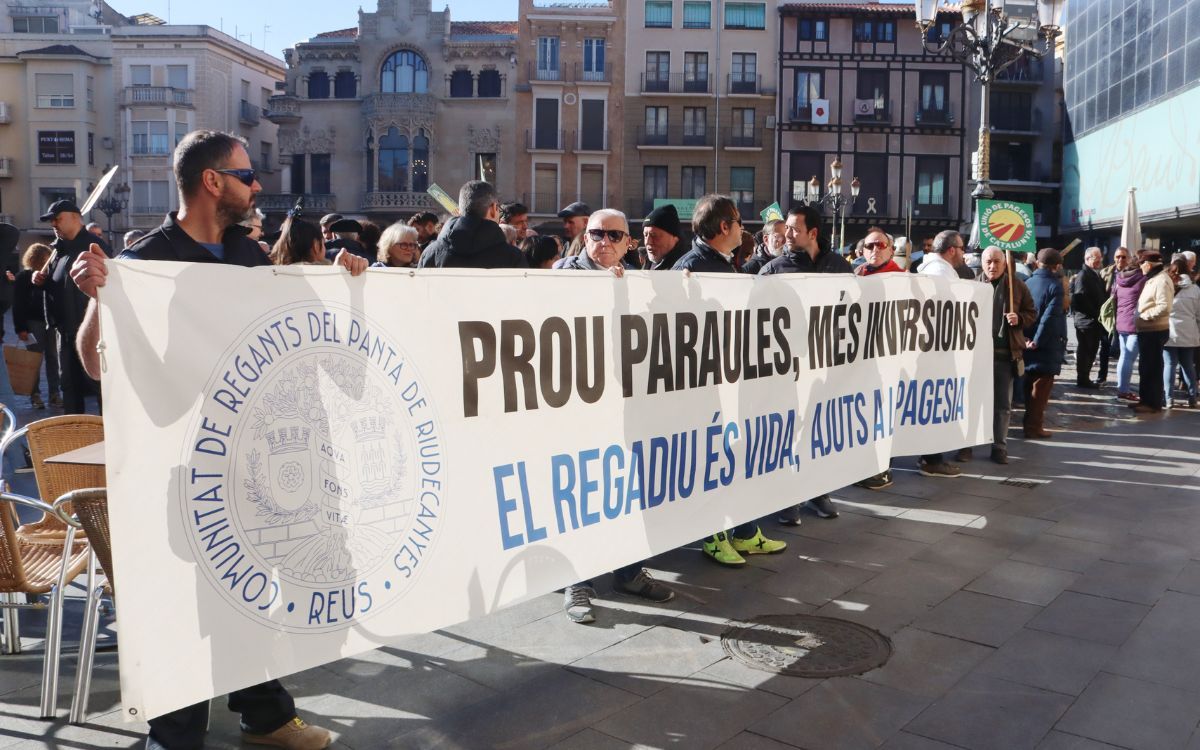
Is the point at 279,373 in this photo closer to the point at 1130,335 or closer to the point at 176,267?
the point at 176,267

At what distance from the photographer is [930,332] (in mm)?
6656

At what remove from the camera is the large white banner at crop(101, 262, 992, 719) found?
2818 millimetres

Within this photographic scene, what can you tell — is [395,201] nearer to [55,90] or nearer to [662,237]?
[55,90]

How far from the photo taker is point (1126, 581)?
5461mm

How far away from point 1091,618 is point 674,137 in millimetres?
41025

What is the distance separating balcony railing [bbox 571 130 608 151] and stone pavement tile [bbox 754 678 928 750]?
4175cm

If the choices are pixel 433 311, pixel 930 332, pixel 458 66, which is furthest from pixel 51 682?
pixel 458 66

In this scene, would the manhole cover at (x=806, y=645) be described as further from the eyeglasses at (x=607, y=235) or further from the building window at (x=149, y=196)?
the building window at (x=149, y=196)

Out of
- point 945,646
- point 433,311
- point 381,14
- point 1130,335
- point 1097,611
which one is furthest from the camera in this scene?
point 381,14

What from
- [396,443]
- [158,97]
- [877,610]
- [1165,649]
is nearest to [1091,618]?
[1165,649]

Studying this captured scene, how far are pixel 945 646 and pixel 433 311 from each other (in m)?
2.67

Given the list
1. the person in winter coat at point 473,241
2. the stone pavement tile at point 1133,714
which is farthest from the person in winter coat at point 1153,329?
the person in winter coat at point 473,241

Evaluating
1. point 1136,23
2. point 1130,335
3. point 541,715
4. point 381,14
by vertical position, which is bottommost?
point 541,715

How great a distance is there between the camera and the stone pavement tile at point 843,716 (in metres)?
3.57
